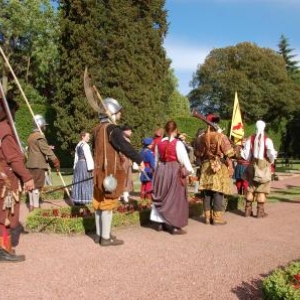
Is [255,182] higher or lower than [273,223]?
higher

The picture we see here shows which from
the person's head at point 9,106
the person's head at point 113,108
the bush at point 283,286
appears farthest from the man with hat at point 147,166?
the bush at point 283,286

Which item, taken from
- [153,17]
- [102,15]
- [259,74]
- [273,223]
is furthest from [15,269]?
[259,74]

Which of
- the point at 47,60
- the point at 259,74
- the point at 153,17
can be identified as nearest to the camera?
the point at 153,17

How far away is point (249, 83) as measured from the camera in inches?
2121

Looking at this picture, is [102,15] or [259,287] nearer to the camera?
[259,287]

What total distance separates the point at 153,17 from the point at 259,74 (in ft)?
101

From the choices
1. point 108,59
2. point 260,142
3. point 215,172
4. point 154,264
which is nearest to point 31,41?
point 108,59

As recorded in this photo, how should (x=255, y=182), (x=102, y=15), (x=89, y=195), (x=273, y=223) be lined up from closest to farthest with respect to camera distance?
1. (x=273, y=223)
2. (x=255, y=182)
3. (x=89, y=195)
4. (x=102, y=15)

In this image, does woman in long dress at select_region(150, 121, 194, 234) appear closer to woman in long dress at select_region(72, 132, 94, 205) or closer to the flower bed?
the flower bed

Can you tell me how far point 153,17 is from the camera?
1024 inches

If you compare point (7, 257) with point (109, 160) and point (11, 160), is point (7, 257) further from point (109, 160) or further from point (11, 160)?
point (109, 160)

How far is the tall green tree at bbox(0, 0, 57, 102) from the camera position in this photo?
123ft

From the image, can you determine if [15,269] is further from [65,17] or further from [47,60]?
[47,60]

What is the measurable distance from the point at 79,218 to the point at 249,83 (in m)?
47.8
